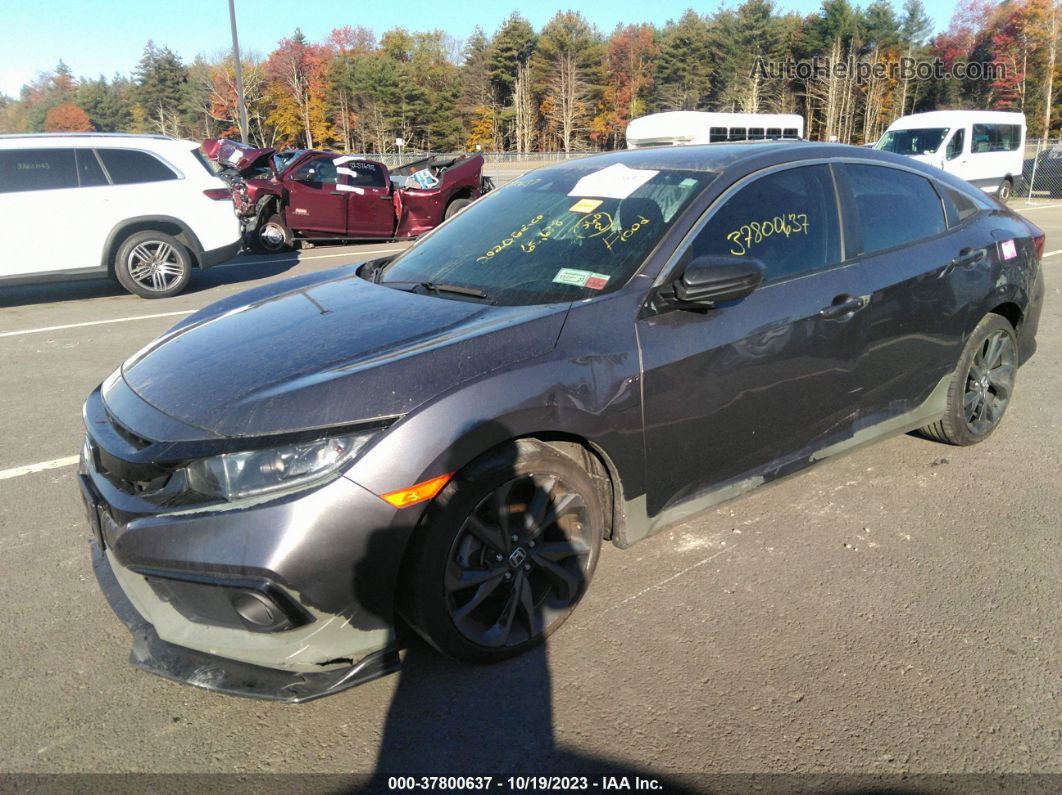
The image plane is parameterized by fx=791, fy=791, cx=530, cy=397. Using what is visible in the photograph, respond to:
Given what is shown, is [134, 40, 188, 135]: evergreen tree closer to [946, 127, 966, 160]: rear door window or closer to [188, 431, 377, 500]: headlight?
[946, 127, 966, 160]: rear door window

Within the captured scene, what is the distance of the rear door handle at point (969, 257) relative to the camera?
3.89 m

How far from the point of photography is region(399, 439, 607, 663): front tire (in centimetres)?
233

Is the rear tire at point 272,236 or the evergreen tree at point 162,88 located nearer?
the rear tire at point 272,236

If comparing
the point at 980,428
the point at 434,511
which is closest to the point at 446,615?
the point at 434,511

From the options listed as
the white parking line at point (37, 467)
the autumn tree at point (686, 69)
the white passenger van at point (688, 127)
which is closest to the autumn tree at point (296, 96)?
the autumn tree at point (686, 69)

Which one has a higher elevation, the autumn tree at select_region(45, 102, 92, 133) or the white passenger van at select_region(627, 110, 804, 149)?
the autumn tree at select_region(45, 102, 92, 133)

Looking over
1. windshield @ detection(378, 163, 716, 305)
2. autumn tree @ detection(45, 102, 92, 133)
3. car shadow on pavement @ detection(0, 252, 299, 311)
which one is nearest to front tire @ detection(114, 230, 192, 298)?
car shadow on pavement @ detection(0, 252, 299, 311)

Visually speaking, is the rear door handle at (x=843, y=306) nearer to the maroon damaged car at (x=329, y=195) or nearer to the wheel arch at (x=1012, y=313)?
the wheel arch at (x=1012, y=313)

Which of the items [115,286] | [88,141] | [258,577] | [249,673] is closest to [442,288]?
[258,577]

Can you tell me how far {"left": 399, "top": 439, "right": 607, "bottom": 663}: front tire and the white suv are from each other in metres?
8.39

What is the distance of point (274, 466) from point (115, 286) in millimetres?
9860

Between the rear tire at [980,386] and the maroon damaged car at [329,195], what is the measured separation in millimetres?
9680

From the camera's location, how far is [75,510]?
3725mm

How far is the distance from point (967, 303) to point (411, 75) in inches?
2894
